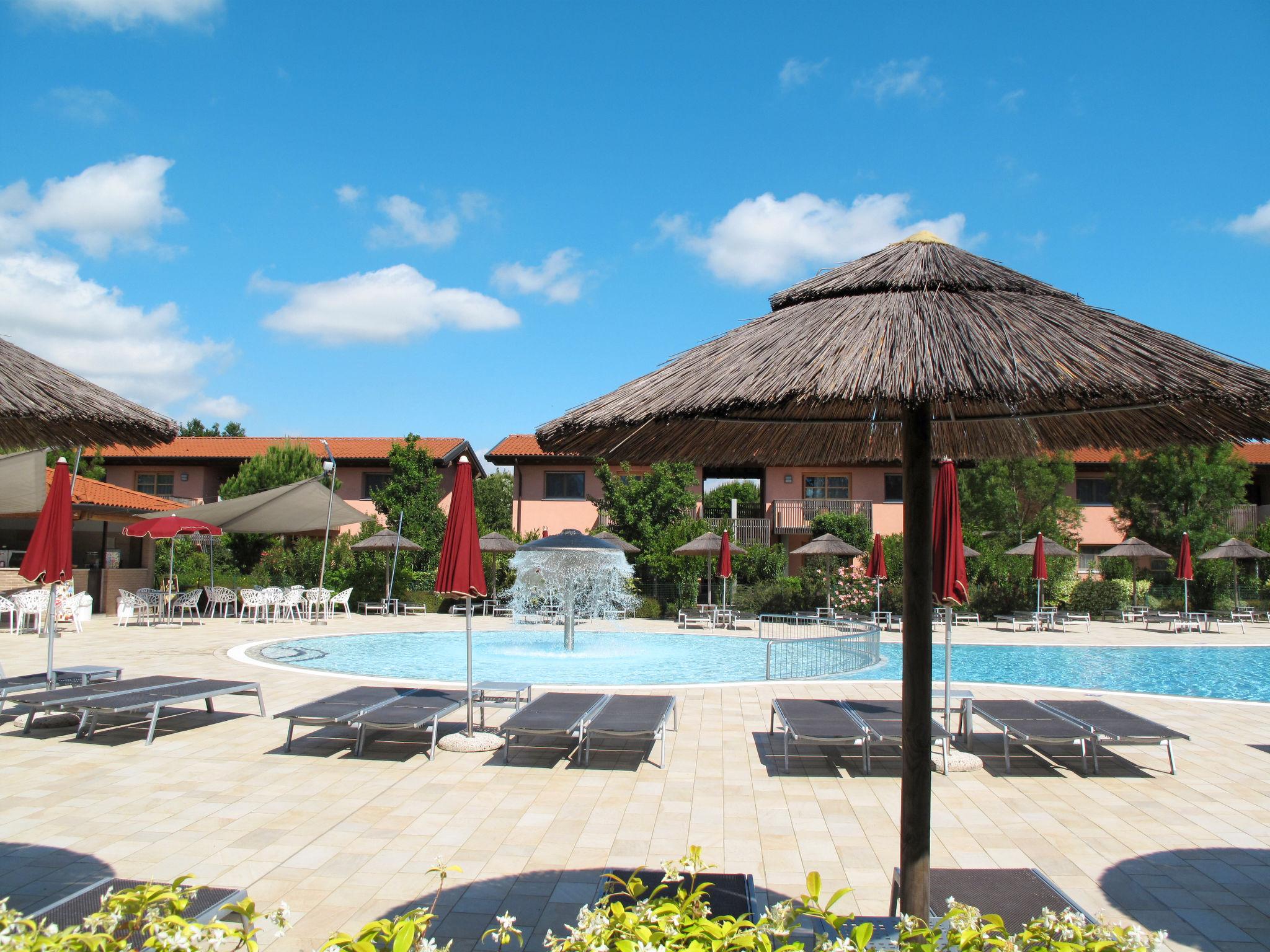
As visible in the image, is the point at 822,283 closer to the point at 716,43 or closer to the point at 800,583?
the point at 716,43

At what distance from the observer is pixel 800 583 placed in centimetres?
2453

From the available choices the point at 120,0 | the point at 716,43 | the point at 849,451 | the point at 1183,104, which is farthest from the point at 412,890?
the point at 1183,104

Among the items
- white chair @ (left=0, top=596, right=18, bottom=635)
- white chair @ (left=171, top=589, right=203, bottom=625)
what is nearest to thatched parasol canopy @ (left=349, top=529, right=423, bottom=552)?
white chair @ (left=171, top=589, right=203, bottom=625)

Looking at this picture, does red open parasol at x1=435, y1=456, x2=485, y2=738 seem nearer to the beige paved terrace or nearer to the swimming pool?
the beige paved terrace

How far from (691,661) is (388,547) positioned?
1104 centimetres

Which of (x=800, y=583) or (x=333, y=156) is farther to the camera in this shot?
(x=800, y=583)

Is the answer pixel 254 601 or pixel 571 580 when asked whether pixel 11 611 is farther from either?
pixel 571 580

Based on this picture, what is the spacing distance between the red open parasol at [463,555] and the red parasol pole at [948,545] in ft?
13.7

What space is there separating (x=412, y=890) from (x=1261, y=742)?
8.65m

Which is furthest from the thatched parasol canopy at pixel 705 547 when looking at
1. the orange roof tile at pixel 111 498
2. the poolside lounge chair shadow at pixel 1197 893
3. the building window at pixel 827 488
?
the poolside lounge chair shadow at pixel 1197 893

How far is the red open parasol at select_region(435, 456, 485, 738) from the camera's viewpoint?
788 centimetres

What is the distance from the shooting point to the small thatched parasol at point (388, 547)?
23078mm

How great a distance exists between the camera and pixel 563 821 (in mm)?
5691

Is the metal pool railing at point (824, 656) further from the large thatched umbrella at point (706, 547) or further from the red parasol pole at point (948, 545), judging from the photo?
the large thatched umbrella at point (706, 547)
